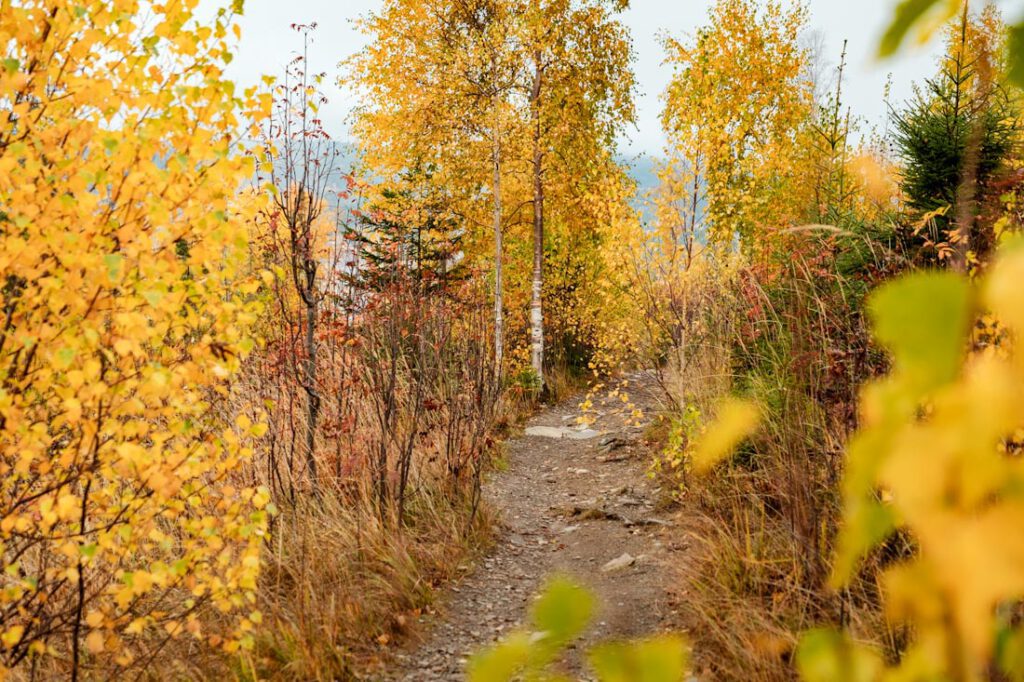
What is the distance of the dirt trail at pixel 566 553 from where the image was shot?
3.82m

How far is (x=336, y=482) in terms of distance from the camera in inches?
184

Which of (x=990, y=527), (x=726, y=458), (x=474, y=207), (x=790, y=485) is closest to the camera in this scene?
(x=990, y=527)

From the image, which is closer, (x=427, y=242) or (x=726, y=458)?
(x=726, y=458)

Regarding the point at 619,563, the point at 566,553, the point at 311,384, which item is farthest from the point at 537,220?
the point at 619,563

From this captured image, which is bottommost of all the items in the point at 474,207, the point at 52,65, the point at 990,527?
the point at 990,527

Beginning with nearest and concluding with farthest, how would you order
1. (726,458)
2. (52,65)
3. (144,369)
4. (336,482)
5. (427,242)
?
(144,369) → (52,65) → (336,482) → (726,458) → (427,242)

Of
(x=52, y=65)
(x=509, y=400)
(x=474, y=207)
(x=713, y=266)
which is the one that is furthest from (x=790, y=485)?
(x=474, y=207)

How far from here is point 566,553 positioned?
518cm

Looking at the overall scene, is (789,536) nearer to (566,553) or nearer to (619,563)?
(619,563)

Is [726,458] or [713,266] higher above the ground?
[713,266]

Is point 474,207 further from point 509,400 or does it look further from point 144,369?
point 144,369

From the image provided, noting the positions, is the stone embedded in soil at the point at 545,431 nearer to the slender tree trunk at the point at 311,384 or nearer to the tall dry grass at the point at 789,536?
the tall dry grass at the point at 789,536

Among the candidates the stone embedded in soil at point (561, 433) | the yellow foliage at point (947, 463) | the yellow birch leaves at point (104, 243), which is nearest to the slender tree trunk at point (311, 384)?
the yellow birch leaves at point (104, 243)

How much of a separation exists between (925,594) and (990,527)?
0.07 metres
